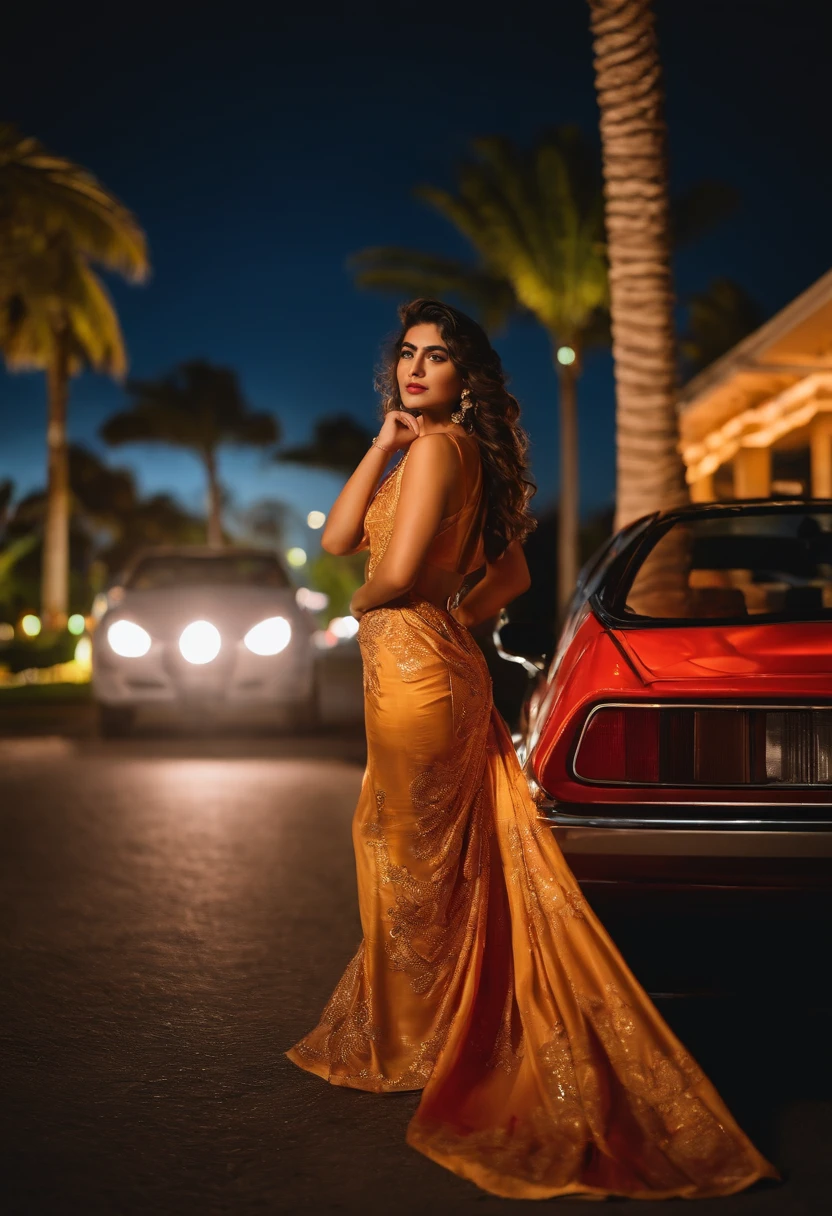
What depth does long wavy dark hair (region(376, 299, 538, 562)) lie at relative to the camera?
3703mm

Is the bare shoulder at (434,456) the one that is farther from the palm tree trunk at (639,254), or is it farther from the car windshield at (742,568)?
the palm tree trunk at (639,254)

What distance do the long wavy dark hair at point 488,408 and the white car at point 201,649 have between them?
810 cm

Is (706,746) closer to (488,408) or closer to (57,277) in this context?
(488,408)

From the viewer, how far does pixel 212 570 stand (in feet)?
45.4

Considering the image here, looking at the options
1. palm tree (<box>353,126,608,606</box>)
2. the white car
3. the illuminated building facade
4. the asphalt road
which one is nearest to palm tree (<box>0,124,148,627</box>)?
palm tree (<box>353,126,608,606</box>)

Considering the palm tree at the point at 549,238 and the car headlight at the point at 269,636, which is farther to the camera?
the palm tree at the point at 549,238

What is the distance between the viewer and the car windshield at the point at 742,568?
4820 mm

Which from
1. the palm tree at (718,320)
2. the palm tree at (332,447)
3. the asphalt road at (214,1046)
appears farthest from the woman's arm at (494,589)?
the palm tree at (332,447)

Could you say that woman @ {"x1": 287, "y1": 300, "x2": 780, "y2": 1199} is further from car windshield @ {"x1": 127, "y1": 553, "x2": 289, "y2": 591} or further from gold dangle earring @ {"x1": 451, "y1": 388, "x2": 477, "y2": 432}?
car windshield @ {"x1": 127, "y1": 553, "x2": 289, "y2": 591}

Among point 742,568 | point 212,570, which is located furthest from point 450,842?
point 212,570

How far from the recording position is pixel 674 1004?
4598mm

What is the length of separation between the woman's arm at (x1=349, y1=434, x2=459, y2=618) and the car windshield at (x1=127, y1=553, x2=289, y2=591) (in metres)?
9.71

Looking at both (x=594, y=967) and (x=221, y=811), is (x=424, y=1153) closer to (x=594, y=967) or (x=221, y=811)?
(x=594, y=967)

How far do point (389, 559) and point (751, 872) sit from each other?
4.02 feet
